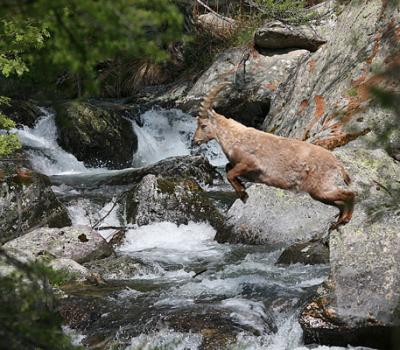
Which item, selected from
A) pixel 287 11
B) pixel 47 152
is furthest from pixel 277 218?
pixel 47 152

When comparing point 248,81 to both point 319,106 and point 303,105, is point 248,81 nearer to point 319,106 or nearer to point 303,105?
point 303,105

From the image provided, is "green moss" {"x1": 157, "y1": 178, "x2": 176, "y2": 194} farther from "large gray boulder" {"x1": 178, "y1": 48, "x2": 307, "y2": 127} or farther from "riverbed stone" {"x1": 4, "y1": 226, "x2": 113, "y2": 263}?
"large gray boulder" {"x1": 178, "y1": 48, "x2": 307, "y2": 127}

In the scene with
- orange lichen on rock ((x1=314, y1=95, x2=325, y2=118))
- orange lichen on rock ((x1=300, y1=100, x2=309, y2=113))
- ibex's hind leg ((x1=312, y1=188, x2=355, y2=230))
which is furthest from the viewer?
orange lichen on rock ((x1=300, y1=100, x2=309, y2=113))

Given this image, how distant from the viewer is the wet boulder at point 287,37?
21109 mm

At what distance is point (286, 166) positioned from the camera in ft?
27.5

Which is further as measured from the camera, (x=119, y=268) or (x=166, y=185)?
(x=166, y=185)

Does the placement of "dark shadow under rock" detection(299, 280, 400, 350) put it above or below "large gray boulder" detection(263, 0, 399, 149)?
below

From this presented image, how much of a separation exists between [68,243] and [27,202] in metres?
2.25

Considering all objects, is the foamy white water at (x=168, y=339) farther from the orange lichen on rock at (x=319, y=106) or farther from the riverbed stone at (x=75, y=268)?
the orange lichen on rock at (x=319, y=106)

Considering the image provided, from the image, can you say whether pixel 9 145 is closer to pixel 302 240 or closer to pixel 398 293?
pixel 302 240

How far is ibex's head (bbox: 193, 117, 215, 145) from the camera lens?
9.14 meters

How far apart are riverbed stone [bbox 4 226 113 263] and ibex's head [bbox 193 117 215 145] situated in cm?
367

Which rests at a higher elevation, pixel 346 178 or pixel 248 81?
pixel 346 178

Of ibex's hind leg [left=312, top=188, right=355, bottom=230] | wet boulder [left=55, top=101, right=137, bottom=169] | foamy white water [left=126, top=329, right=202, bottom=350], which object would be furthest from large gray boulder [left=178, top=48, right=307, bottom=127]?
foamy white water [left=126, top=329, right=202, bottom=350]
